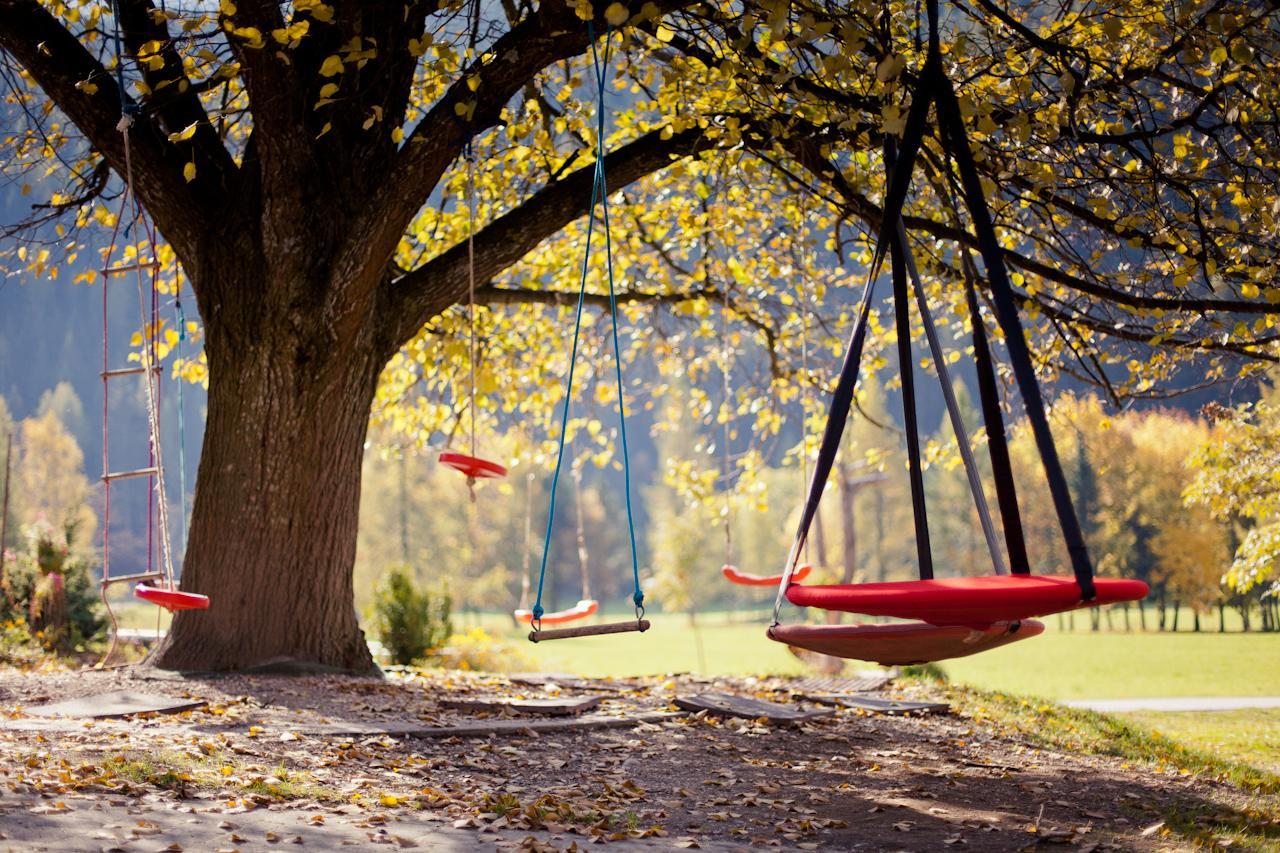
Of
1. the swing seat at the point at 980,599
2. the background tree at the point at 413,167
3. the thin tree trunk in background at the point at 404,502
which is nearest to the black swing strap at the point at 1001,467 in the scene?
the swing seat at the point at 980,599

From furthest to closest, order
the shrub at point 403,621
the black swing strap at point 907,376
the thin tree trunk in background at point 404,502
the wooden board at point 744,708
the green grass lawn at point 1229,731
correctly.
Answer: the thin tree trunk in background at point 404,502 < the shrub at point 403,621 < the green grass lawn at point 1229,731 < the wooden board at point 744,708 < the black swing strap at point 907,376

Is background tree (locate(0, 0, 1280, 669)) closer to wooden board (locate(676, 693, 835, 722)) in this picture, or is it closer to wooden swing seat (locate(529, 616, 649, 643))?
wooden board (locate(676, 693, 835, 722))

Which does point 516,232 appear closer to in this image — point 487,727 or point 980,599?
point 487,727

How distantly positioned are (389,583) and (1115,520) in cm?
1479

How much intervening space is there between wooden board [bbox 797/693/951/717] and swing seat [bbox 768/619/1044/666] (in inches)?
133

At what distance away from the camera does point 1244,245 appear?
19.0ft

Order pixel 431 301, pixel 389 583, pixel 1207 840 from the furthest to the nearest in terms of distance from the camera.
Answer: pixel 389 583 < pixel 431 301 < pixel 1207 840

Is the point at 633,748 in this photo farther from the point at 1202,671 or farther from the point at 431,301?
the point at 1202,671

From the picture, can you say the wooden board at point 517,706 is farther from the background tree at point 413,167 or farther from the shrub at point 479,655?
the shrub at point 479,655

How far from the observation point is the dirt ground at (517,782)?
11.9 ft

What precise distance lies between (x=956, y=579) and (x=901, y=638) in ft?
0.99

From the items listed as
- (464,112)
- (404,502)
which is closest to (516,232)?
(464,112)

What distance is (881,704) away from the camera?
6.82 metres

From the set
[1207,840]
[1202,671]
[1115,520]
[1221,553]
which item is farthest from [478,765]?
[1115,520]
